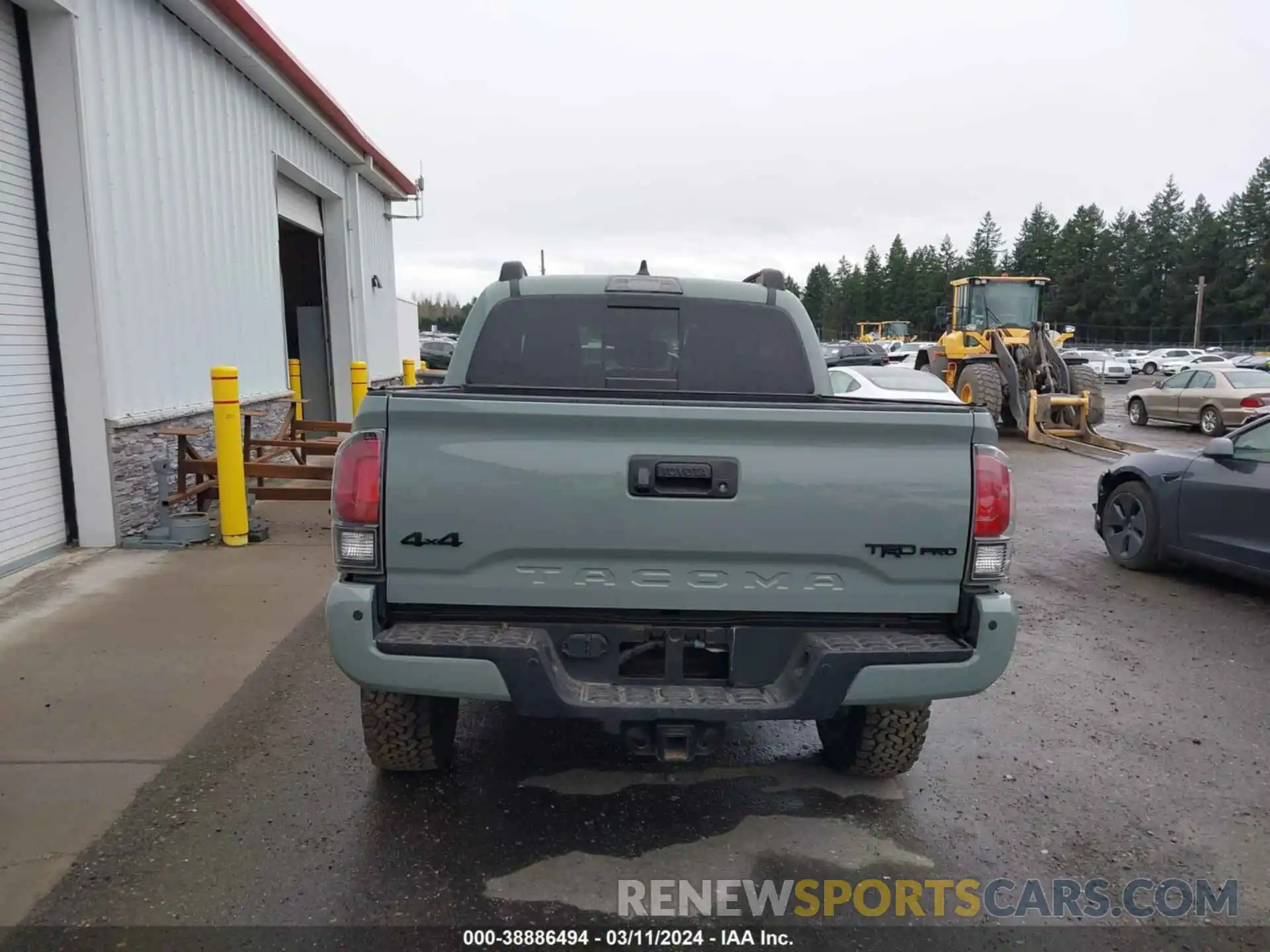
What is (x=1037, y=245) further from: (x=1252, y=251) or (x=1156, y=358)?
(x=1156, y=358)

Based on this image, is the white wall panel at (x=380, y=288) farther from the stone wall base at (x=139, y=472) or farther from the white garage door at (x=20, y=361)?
the white garage door at (x=20, y=361)

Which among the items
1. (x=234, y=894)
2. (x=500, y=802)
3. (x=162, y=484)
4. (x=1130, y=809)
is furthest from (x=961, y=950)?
(x=162, y=484)

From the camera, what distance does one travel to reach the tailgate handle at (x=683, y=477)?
115 inches

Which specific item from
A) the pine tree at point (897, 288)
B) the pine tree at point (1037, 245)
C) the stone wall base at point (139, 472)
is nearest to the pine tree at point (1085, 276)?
the pine tree at point (1037, 245)

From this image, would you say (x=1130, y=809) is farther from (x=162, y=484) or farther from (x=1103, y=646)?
(x=162, y=484)

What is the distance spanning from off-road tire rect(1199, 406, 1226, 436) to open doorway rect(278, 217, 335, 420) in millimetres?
17768

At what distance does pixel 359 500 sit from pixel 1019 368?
17235 millimetres

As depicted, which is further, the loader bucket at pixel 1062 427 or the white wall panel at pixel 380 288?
the white wall panel at pixel 380 288

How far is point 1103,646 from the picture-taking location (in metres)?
5.64

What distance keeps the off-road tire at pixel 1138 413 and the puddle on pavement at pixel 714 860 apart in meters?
21.2

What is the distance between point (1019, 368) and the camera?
58.1ft

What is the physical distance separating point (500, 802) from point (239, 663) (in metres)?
2.28

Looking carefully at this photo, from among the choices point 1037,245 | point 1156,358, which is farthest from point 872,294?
point 1156,358

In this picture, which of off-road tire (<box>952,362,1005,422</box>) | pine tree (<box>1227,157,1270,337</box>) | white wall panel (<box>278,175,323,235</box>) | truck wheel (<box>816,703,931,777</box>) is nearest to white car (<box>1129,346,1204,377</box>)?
pine tree (<box>1227,157,1270,337</box>)
